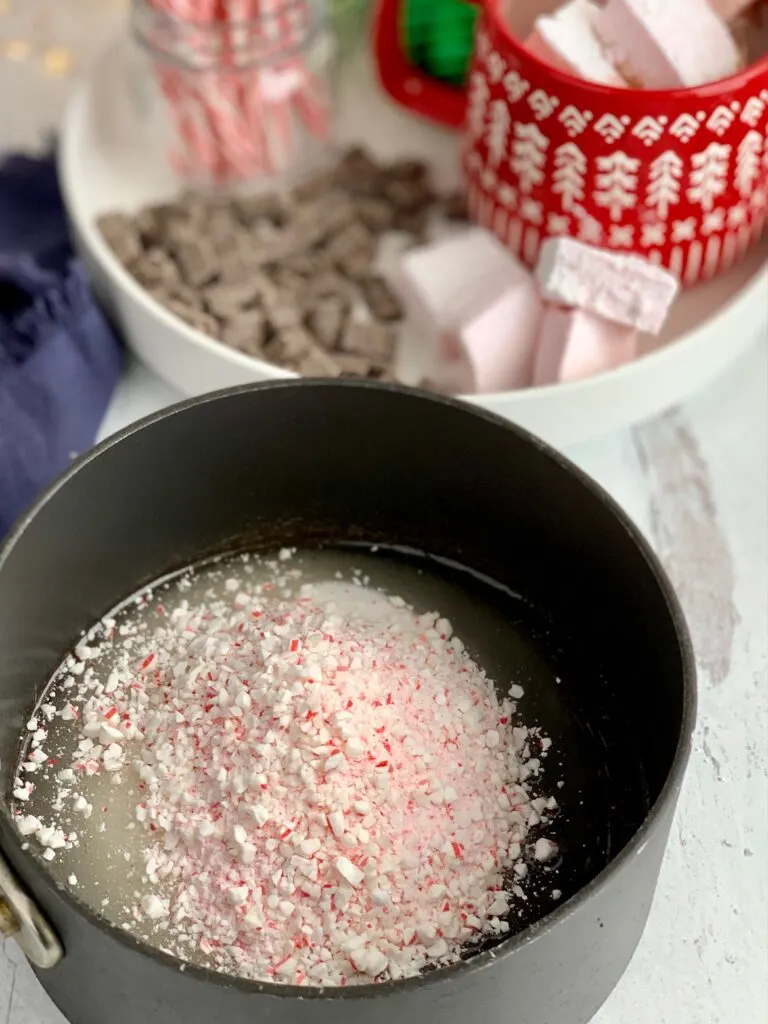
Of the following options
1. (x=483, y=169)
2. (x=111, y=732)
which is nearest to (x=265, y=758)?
(x=111, y=732)

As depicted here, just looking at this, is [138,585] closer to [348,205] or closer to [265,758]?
[265,758]

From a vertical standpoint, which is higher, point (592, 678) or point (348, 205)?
point (348, 205)

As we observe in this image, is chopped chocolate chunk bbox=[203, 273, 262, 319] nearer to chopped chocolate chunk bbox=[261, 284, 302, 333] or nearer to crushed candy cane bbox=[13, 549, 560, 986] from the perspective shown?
chopped chocolate chunk bbox=[261, 284, 302, 333]

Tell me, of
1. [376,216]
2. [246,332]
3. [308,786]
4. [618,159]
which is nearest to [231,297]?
[246,332]

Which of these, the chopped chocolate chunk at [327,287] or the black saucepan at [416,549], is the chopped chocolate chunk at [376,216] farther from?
the black saucepan at [416,549]

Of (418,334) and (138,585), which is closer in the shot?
(138,585)

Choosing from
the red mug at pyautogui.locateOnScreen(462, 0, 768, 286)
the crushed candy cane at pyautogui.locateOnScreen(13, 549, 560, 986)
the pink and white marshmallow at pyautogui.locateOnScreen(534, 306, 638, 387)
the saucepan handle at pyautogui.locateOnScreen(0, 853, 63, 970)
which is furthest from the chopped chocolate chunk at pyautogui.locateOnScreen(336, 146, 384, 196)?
the saucepan handle at pyautogui.locateOnScreen(0, 853, 63, 970)

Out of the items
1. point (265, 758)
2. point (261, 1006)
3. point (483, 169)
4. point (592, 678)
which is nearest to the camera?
point (261, 1006)
